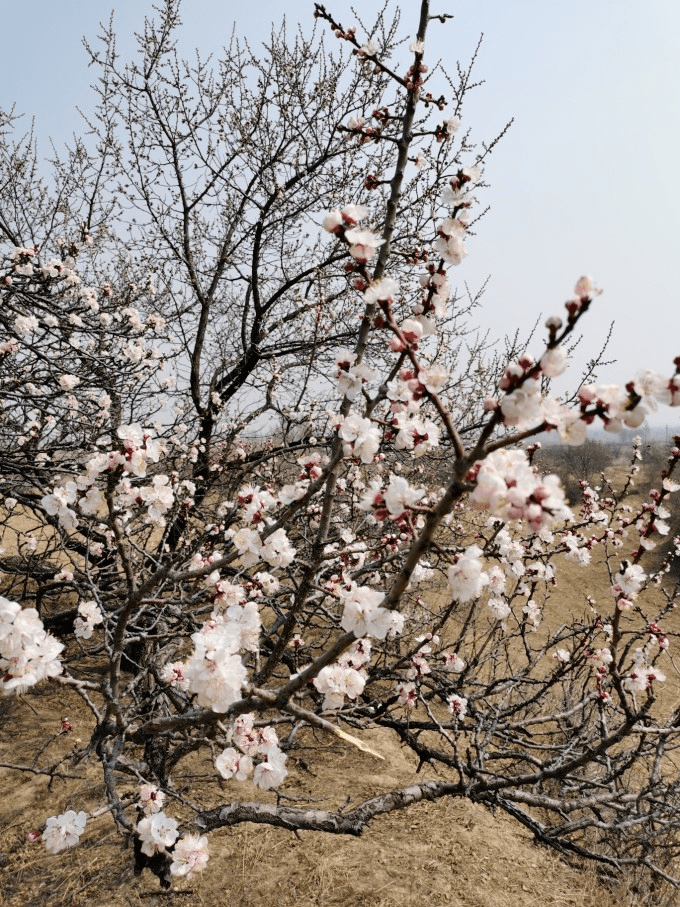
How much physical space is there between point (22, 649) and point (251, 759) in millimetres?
1216

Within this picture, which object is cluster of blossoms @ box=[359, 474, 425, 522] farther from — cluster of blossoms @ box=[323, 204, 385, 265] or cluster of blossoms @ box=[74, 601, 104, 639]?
cluster of blossoms @ box=[74, 601, 104, 639]

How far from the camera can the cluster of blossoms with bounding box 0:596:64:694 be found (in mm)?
1304

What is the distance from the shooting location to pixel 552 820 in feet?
14.4

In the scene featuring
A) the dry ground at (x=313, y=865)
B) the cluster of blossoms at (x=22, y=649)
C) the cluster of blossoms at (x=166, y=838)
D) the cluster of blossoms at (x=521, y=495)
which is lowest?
the dry ground at (x=313, y=865)

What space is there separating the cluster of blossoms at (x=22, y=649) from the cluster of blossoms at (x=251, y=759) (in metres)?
0.80

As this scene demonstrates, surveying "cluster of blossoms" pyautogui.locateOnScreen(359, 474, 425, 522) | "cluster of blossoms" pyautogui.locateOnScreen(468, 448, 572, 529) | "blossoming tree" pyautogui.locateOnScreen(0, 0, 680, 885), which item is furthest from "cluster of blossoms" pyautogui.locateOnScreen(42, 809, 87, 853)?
"cluster of blossoms" pyautogui.locateOnScreen(468, 448, 572, 529)

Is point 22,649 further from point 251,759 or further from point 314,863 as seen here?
point 314,863

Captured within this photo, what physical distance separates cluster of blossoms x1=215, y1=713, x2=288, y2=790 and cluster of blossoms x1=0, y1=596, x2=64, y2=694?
0.80m

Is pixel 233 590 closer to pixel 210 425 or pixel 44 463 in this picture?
pixel 44 463

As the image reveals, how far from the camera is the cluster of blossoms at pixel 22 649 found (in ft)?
4.28

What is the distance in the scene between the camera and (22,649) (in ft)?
4.45

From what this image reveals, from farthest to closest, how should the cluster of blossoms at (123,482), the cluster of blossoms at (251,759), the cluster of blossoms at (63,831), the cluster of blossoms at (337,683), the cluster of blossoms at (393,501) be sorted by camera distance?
the cluster of blossoms at (63,831) → the cluster of blossoms at (251,759) → the cluster of blossoms at (337,683) → the cluster of blossoms at (123,482) → the cluster of blossoms at (393,501)

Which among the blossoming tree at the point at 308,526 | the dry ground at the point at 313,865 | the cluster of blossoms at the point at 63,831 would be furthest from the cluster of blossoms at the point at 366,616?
the dry ground at the point at 313,865

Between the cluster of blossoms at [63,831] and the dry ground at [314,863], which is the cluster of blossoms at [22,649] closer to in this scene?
the cluster of blossoms at [63,831]
